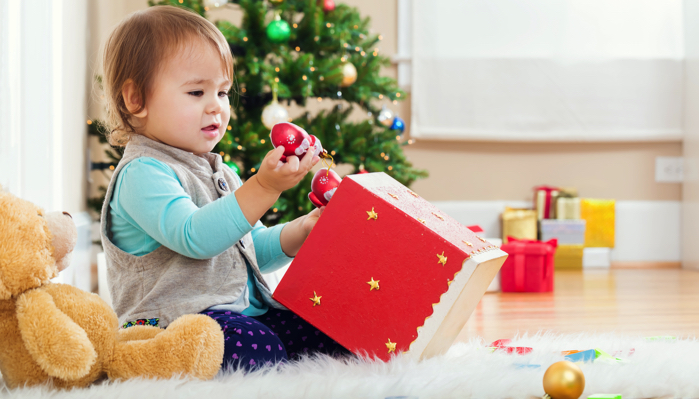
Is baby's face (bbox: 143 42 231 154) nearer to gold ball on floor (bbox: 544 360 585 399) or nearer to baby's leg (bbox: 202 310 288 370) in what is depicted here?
baby's leg (bbox: 202 310 288 370)

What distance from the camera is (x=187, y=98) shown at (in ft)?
2.82

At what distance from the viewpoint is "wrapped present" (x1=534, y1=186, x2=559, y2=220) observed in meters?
2.43

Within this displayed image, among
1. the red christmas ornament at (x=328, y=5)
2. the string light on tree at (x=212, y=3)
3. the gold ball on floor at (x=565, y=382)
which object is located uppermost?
the red christmas ornament at (x=328, y=5)

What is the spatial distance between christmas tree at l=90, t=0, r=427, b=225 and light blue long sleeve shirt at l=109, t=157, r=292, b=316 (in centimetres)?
81

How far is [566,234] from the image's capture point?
7.82 ft

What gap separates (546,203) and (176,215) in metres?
1.94

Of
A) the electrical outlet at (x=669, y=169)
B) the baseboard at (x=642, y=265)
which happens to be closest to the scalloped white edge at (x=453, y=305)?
the baseboard at (x=642, y=265)

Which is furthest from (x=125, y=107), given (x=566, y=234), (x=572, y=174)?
(x=572, y=174)

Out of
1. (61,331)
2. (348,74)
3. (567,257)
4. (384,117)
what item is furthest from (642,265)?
(61,331)

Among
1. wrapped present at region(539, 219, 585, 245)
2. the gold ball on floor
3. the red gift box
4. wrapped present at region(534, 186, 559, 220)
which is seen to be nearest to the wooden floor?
the red gift box

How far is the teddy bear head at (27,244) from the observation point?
0.62 metres

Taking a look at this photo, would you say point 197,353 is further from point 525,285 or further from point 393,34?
point 393,34

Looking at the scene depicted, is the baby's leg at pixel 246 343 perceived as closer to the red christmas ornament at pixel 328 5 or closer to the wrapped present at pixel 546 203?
the red christmas ornament at pixel 328 5

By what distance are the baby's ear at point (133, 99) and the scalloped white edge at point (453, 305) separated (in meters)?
0.50
